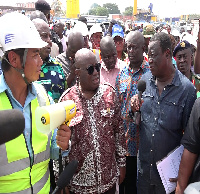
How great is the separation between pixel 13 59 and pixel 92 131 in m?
0.96

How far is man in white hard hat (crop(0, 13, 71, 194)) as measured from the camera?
1.69 meters

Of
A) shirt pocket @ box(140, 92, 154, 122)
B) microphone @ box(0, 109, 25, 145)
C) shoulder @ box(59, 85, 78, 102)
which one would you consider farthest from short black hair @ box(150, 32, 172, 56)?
microphone @ box(0, 109, 25, 145)

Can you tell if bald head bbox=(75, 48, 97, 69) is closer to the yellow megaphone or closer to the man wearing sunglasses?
the man wearing sunglasses

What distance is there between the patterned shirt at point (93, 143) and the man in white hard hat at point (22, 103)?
0.41m

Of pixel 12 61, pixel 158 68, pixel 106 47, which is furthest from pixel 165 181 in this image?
pixel 106 47

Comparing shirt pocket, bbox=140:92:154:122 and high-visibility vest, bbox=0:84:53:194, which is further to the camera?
shirt pocket, bbox=140:92:154:122

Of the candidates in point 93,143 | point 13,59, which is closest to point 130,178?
point 93,143

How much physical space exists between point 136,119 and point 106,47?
1.66 meters

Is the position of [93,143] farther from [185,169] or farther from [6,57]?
[6,57]

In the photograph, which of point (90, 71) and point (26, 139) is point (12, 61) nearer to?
point (26, 139)

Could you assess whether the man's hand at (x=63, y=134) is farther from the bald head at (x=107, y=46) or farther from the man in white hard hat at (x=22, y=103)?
the bald head at (x=107, y=46)

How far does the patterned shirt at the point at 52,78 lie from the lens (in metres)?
3.00

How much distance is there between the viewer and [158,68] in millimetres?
2439

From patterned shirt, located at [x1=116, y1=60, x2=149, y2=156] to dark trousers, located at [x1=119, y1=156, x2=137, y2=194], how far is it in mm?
185
